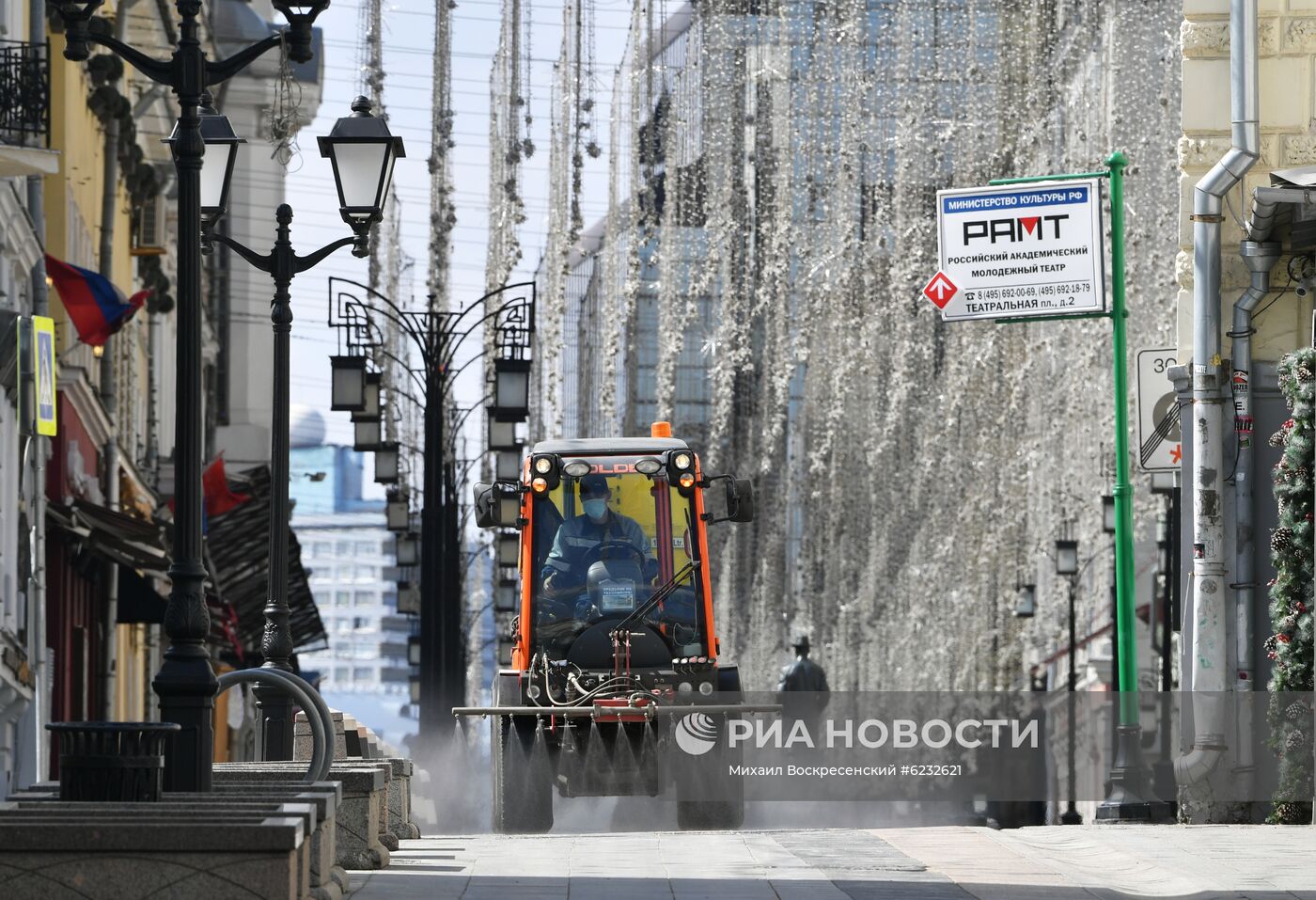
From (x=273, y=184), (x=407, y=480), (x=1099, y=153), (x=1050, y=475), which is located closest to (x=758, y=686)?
(x=273, y=184)

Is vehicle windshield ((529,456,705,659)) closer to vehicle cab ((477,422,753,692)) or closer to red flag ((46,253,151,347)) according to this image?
vehicle cab ((477,422,753,692))

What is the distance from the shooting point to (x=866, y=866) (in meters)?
13.9

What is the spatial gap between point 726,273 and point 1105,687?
45.4 feet

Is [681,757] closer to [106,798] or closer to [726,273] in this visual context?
[106,798]

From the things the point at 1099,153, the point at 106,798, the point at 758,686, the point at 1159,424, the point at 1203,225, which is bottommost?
the point at 758,686

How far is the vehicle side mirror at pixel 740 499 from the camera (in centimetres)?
2003

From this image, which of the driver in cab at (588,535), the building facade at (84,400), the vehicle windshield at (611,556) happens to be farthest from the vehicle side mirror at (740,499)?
the building facade at (84,400)

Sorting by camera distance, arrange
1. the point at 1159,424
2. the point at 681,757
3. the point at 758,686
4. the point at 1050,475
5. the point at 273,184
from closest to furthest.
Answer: the point at 681,757 → the point at 1159,424 → the point at 1050,475 → the point at 273,184 → the point at 758,686

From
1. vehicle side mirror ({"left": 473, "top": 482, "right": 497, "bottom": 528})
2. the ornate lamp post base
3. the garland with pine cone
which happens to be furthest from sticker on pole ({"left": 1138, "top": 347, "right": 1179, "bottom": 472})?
vehicle side mirror ({"left": 473, "top": 482, "right": 497, "bottom": 528})

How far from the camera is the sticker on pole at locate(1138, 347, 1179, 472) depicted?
2245 cm

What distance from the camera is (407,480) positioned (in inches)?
1841

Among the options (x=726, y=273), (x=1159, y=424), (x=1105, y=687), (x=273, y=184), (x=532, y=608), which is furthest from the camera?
(x=273, y=184)

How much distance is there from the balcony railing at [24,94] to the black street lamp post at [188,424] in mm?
11993

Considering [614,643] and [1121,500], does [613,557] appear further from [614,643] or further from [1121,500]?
[1121,500]
